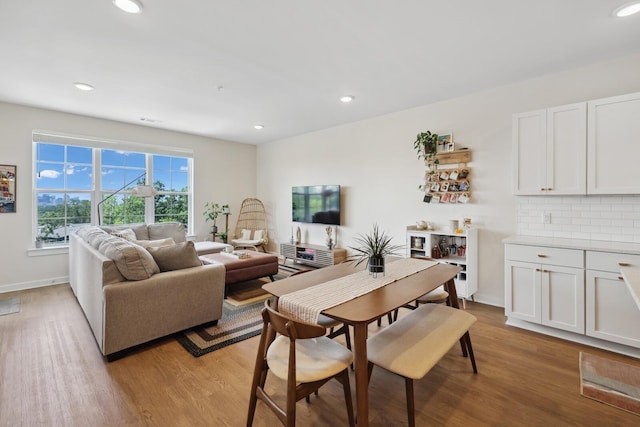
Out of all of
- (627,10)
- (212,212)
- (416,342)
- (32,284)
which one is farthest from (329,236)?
(32,284)

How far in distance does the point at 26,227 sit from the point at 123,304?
10.5 ft

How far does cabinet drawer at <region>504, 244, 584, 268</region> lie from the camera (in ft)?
8.50

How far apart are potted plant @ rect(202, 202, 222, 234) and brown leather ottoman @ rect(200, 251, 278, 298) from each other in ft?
6.14

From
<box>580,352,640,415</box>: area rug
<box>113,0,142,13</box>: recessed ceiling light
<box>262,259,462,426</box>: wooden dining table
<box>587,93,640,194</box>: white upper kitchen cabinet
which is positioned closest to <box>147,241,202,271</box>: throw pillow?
<box>262,259,462,426</box>: wooden dining table

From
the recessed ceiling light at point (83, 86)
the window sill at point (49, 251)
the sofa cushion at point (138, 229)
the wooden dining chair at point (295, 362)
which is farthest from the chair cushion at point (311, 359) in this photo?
the window sill at point (49, 251)

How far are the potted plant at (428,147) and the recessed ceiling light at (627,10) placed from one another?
6.21ft

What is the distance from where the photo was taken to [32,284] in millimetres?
4250

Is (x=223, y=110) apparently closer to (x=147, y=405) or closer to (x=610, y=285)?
(x=147, y=405)

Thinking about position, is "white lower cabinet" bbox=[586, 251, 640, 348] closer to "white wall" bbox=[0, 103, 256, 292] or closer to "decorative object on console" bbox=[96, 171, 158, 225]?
"decorative object on console" bbox=[96, 171, 158, 225]

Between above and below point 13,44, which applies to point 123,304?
below

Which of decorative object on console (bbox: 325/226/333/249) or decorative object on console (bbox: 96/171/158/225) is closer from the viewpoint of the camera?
decorative object on console (bbox: 96/171/158/225)

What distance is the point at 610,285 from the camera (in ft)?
8.04

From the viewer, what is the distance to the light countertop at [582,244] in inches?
95.6

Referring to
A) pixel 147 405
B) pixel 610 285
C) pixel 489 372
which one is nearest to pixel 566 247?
pixel 610 285
